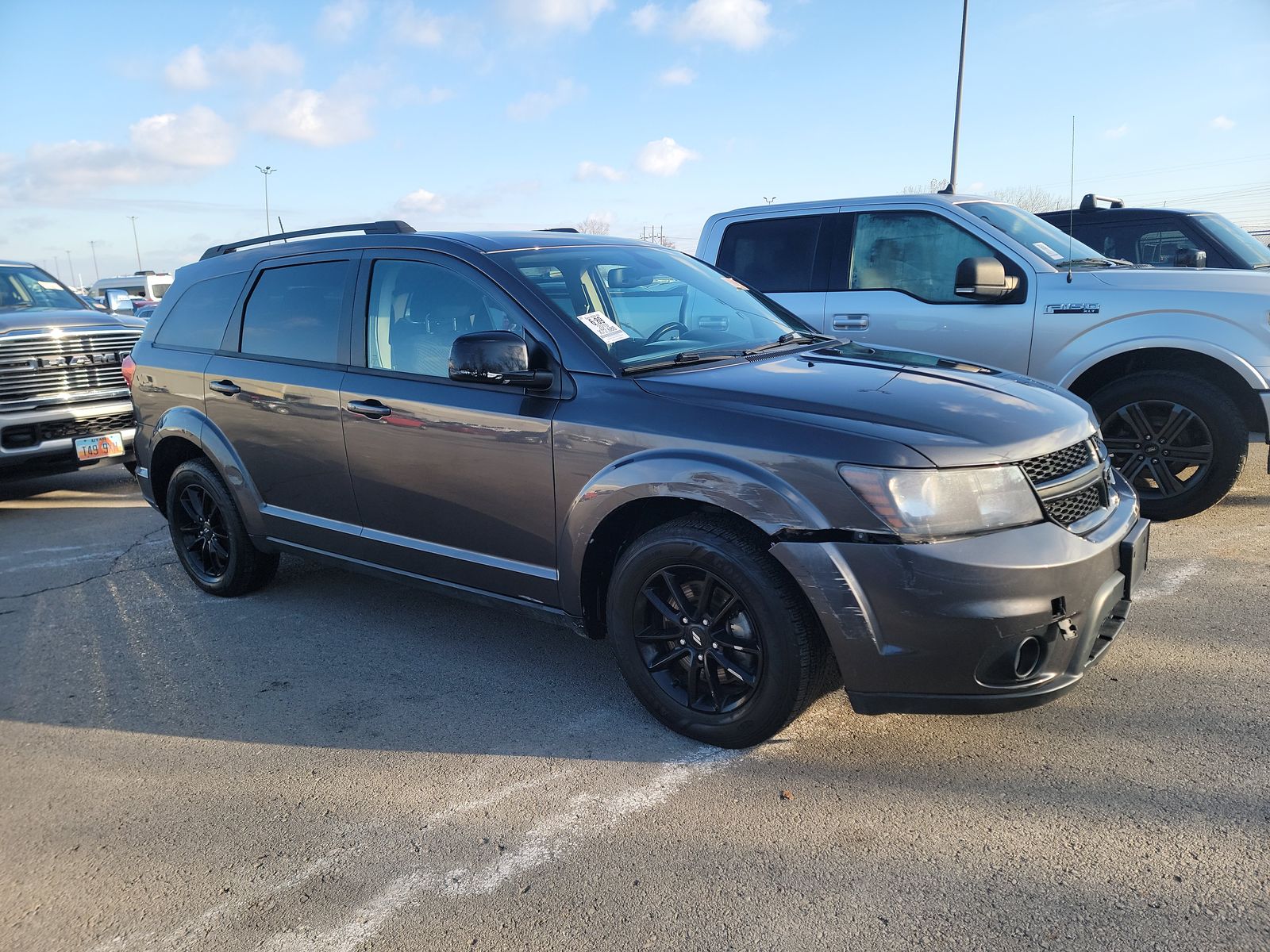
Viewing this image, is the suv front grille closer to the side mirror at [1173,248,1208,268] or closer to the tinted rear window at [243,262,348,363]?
the tinted rear window at [243,262,348,363]

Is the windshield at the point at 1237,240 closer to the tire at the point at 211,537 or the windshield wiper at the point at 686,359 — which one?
the windshield wiper at the point at 686,359

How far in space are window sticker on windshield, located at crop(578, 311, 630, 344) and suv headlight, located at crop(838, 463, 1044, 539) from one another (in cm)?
112

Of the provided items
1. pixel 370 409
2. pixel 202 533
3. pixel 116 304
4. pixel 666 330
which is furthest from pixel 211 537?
pixel 116 304

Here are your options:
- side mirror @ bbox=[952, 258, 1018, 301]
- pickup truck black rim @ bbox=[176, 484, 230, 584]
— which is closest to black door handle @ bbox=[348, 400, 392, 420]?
pickup truck black rim @ bbox=[176, 484, 230, 584]

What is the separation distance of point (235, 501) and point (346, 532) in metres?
0.93

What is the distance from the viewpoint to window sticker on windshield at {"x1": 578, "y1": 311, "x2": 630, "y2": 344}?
3420 millimetres

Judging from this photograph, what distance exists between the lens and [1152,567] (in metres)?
4.70

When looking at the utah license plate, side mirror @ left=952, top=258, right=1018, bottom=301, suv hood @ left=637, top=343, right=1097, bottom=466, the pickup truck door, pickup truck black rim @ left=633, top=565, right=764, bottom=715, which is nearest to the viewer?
suv hood @ left=637, top=343, right=1097, bottom=466

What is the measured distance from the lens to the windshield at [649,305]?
137 inches

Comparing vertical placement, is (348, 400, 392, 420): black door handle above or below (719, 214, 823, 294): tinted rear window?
below

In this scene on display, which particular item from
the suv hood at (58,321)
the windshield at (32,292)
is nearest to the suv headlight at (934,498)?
the suv hood at (58,321)

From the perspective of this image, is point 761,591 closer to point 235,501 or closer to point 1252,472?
point 235,501

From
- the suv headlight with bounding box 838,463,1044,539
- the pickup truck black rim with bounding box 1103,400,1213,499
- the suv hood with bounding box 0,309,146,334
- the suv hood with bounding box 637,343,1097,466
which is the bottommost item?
the pickup truck black rim with bounding box 1103,400,1213,499

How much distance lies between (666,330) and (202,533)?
9.67 feet
